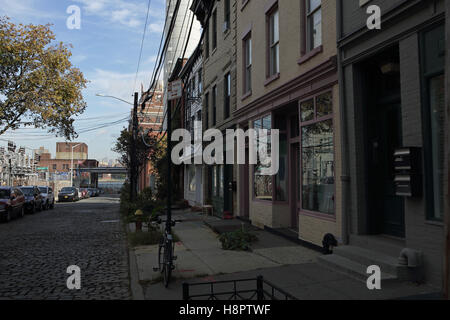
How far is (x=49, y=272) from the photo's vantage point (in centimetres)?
776

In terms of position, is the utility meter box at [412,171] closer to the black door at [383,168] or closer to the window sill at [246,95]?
the black door at [383,168]

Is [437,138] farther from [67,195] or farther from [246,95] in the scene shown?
[67,195]

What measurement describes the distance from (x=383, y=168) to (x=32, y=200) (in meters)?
22.1

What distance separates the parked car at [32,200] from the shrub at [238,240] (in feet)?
58.3

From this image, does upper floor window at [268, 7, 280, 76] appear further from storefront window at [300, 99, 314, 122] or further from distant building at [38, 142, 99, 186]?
distant building at [38, 142, 99, 186]

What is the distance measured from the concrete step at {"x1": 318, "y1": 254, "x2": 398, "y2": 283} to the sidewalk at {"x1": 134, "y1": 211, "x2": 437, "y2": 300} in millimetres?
97

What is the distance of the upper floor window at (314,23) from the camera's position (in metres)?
8.82

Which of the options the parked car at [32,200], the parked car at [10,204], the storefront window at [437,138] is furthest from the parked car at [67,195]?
the storefront window at [437,138]

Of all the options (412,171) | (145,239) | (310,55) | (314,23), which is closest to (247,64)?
(314,23)

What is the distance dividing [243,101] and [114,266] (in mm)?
7785

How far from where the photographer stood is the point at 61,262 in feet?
28.7

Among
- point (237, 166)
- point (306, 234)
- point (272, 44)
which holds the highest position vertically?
point (272, 44)
